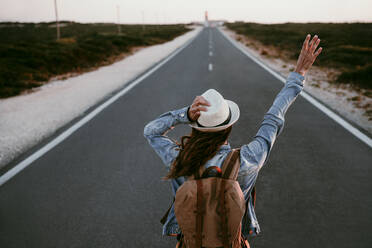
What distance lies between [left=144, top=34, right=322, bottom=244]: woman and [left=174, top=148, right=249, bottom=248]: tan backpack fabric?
60 millimetres

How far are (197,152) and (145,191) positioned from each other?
2.61 meters

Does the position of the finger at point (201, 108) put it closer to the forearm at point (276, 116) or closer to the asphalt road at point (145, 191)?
the forearm at point (276, 116)

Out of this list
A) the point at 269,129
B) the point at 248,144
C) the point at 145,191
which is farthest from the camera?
the point at 145,191

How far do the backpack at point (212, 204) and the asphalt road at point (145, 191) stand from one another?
5.08 ft

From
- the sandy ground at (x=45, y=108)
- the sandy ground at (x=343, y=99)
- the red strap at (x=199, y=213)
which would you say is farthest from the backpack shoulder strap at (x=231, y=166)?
the sandy ground at (x=343, y=99)

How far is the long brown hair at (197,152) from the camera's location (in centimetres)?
151

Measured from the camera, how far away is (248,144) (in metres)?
1.61

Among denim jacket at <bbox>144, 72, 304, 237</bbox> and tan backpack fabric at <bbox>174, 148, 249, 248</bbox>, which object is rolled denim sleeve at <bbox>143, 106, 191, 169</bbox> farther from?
tan backpack fabric at <bbox>174, 148, 249, 248</bbox>

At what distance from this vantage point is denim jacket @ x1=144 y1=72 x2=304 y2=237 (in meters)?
1.62

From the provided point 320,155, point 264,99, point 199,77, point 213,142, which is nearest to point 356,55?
point 199,77

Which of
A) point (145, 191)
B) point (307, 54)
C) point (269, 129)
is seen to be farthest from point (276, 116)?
point (145, 191)

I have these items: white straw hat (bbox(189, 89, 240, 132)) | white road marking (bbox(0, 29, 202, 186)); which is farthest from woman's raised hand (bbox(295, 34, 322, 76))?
white road marking (bbox(0, 29, 202, 186))

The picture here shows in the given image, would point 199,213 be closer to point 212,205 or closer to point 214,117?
point 212,205

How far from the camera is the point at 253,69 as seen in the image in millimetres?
14398
